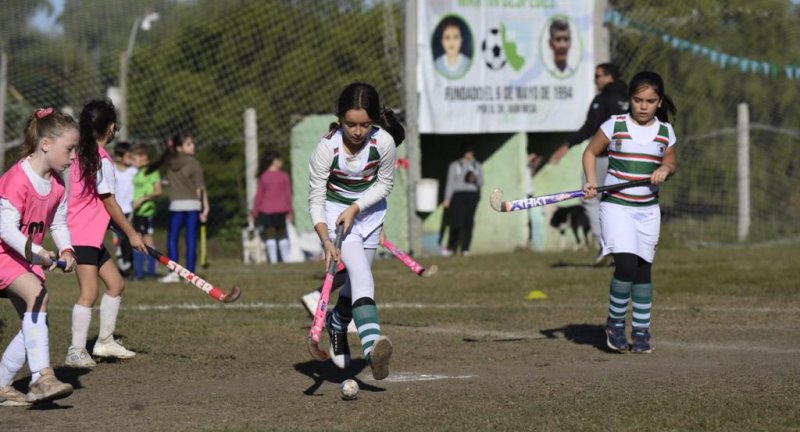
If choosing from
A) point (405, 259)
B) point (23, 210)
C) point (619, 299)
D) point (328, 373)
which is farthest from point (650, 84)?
point (23, 210)

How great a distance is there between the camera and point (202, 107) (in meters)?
24.8

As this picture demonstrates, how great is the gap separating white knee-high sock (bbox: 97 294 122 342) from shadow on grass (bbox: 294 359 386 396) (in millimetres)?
1420

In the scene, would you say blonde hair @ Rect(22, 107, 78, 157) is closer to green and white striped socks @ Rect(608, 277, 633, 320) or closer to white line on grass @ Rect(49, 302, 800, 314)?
green and white striped socks @ Rect(608, 277, 633, 320)

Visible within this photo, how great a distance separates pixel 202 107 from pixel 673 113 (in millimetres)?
16922

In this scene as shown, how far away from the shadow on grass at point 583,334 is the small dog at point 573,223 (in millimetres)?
11582

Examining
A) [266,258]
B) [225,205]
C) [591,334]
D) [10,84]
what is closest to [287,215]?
[266,258]

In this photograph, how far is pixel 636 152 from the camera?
880 centimetres

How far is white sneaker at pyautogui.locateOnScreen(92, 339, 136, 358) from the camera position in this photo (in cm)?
868

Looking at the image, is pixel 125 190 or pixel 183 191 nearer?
pixel 183 191

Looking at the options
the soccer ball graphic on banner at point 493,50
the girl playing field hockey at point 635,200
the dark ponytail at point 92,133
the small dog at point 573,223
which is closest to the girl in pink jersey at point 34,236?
the dark ponytail at point 92,133

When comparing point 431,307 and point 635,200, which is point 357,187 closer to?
point 635,200

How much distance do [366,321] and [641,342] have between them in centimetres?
263

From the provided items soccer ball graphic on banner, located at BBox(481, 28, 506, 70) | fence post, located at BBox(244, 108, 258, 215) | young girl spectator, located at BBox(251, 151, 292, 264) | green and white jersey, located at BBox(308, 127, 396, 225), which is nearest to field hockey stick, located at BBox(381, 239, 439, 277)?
green and white jersey, located at BBox(308, 127, 396, 225)

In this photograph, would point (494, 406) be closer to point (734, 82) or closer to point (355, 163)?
point (355, 163)
